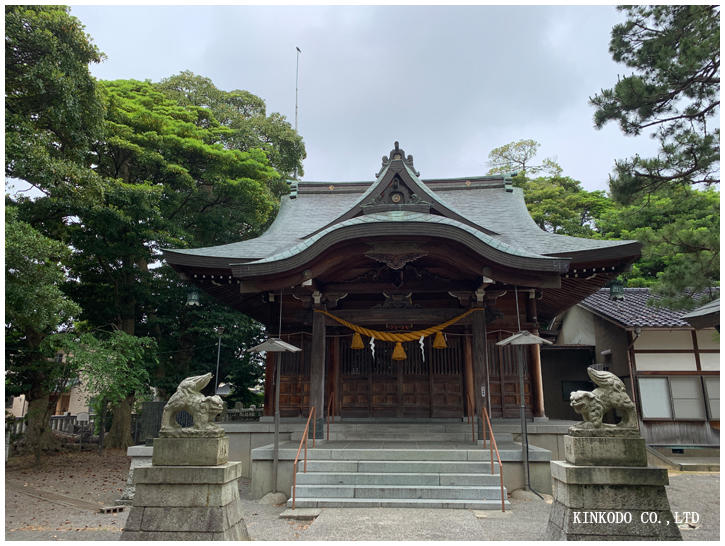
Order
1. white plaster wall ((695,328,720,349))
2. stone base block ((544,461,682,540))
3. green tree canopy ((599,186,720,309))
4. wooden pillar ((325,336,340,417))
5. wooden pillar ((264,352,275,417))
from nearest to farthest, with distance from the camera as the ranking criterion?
stone base block ((544,461,682,540)), green tree canopy ((599,186,720,309)), wooden pillar ((325,336,340,417)), wooden pillar ((264,352,275,417)), white plaster wall ((695,328,720,349))

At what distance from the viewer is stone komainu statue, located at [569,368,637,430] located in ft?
15.5

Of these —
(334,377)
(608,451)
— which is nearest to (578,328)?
(334,377)

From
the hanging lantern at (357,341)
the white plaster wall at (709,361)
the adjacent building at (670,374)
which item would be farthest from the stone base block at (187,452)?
the white plaster wall at (709,361)

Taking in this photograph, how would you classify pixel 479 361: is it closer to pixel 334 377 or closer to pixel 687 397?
pixel 334 377

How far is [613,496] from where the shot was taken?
174 inches

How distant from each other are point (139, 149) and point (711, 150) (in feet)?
46.0

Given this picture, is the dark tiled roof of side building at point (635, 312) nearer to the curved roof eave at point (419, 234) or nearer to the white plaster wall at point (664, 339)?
the white plaster wall at point (664, 339)

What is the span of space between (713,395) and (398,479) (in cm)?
1046

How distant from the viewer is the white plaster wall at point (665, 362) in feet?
42.0

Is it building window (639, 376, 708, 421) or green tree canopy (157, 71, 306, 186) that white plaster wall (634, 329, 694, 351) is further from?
green tree canopy (157, 71, 306, 186)

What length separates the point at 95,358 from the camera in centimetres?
1009

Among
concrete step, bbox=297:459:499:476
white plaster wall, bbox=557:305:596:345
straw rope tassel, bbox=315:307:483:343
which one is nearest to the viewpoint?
concrete step, bbox=297:459:499:476

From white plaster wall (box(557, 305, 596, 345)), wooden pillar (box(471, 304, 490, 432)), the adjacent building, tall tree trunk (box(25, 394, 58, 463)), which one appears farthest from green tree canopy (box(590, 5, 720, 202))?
tall tree trunk (box(25, 394, 58, 463))

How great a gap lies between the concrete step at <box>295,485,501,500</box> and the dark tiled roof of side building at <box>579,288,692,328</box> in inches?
294
